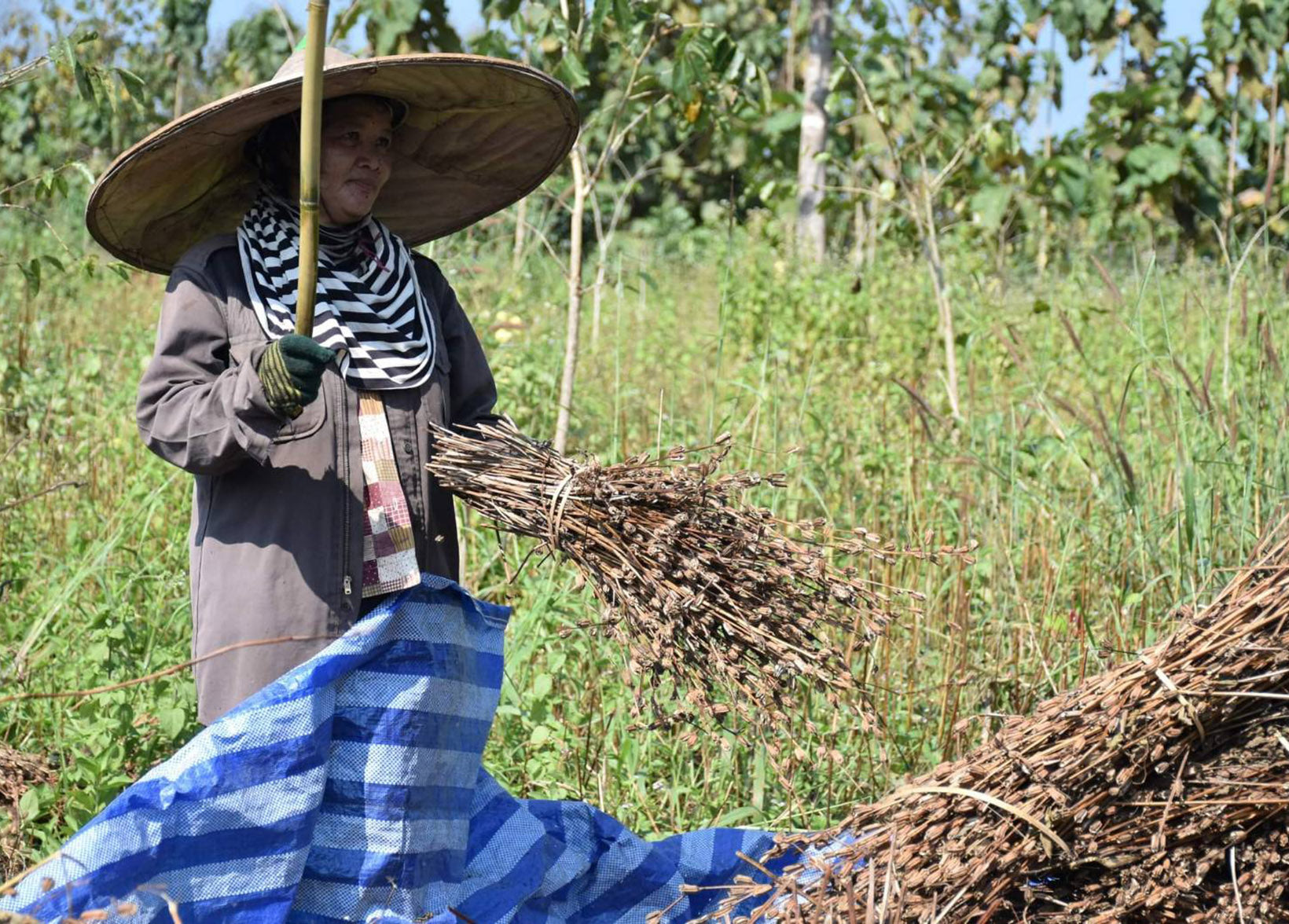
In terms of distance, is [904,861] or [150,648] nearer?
[904,861]

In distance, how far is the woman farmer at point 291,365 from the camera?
2.23m

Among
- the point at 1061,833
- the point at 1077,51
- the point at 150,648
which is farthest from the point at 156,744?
the point at 1077,51

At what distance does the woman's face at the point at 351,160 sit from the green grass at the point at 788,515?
0.72m

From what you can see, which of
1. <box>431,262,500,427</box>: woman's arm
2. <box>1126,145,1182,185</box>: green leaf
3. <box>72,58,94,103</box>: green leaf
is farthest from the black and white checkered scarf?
<box>1126,145,1182,185</box>: green leaf

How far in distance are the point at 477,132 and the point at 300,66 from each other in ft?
1.58

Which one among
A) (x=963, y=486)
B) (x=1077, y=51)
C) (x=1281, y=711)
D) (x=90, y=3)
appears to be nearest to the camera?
(x=1281, y=711)

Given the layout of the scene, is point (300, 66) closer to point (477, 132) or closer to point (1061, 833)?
point (477, 132)

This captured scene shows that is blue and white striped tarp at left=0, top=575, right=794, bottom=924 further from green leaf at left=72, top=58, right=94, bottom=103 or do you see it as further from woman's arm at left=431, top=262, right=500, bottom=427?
green leaf at left=72, top=58, right=94, bottom=103

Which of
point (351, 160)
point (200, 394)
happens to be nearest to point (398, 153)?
point (351, 160)

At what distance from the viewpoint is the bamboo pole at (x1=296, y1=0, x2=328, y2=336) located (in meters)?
1.98

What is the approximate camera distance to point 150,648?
3270 mm

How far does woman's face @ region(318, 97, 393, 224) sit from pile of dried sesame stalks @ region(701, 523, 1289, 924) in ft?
4.43

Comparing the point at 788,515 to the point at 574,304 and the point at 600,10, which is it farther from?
the point at 600,10

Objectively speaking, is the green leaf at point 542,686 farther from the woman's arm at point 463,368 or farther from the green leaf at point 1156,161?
the green leaf at point 1156,161
